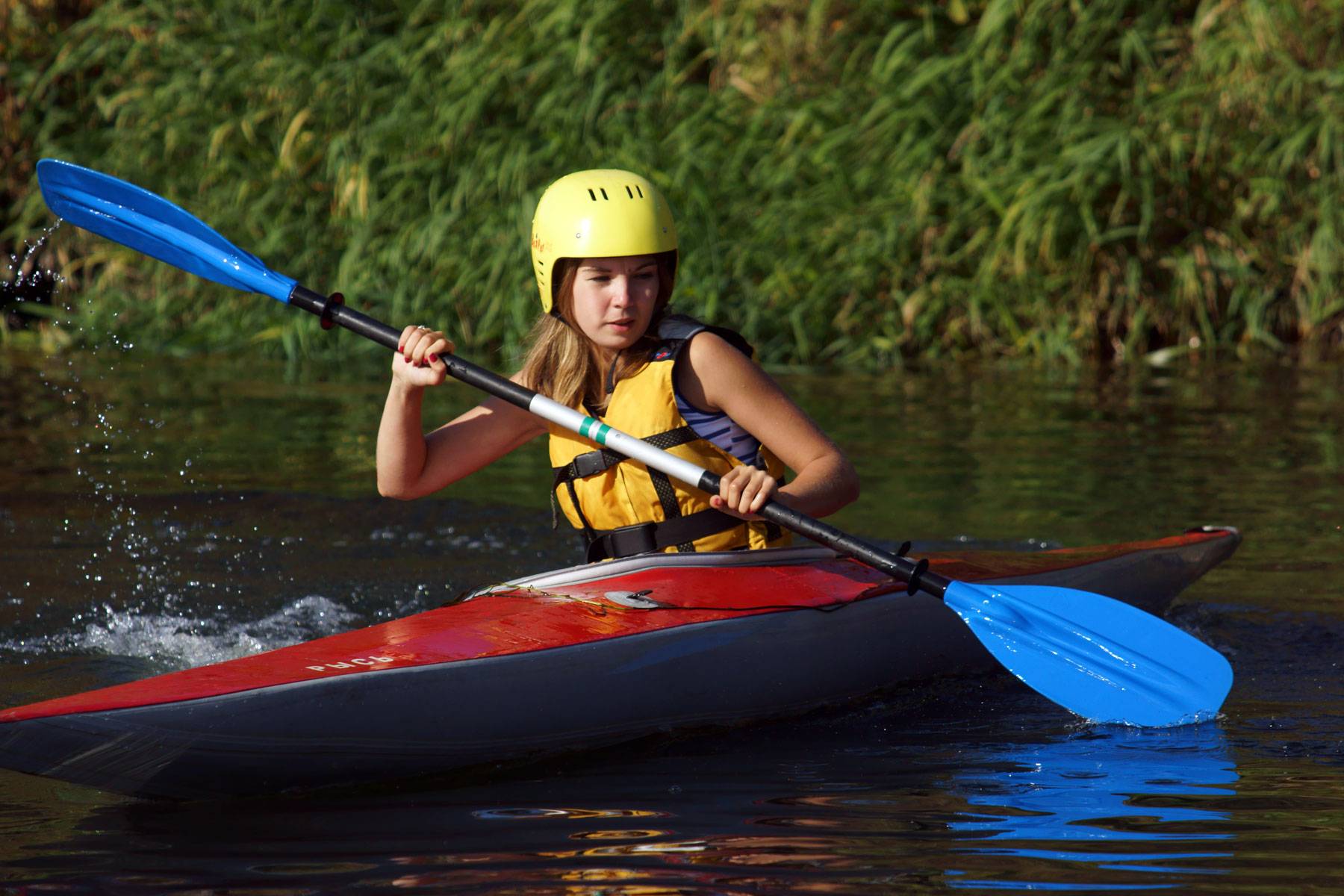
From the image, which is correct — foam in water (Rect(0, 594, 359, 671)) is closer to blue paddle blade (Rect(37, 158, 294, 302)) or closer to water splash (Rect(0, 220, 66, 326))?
blue paddle blade (Rect(37, 158, 294, 302))

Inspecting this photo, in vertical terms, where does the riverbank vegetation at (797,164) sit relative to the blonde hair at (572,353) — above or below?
above

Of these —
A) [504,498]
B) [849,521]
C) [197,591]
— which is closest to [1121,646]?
[849,521]

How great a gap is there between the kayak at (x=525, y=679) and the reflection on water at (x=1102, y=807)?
51cm

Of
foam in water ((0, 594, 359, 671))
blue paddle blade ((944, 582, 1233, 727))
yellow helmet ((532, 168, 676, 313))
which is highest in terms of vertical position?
yellow helmet ((532, 168, 676, 313))

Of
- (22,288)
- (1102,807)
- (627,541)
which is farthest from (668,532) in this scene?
(22,288)

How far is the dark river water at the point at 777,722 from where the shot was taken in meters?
2.52

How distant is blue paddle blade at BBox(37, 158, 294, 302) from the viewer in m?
4.21

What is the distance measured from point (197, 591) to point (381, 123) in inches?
202

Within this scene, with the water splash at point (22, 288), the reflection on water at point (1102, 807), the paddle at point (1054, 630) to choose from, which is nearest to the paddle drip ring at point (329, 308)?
the paddle at point (1054, 630)

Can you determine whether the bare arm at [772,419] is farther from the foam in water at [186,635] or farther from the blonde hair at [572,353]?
the foam in water at [186,635]

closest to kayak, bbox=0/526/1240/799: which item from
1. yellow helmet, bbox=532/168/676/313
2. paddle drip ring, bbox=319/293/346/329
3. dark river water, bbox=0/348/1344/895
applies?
dark river water, bbox=0/348/1344/895

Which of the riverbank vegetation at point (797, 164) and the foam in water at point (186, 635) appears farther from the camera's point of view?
the riverbank vegetation at point (797, 164)

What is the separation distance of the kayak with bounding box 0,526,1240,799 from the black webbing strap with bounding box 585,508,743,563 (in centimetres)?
8

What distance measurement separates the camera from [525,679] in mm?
3072
